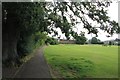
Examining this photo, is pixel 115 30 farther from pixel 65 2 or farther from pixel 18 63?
pixel 18 63

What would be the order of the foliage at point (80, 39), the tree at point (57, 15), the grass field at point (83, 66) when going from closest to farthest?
1. the tree at point (57, 15)
2. the foliage at point (80, 39)
3. the grass field at point (83, 66)

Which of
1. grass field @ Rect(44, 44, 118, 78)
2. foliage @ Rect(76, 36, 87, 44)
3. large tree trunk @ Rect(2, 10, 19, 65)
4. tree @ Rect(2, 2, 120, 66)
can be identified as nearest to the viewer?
tree @ Rect(2, 2, 120, 66)

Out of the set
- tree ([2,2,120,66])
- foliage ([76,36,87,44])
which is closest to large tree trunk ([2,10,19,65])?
tree ([2,2,120,66])

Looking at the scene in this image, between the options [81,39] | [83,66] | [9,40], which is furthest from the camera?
[83,66]

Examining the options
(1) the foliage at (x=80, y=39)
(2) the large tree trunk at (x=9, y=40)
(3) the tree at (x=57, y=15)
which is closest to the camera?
(3) the tree at (x=57, y=15)

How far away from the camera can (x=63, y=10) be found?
60.5ft

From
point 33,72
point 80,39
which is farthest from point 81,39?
point 33,72

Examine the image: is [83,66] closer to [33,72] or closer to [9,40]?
[9,40]

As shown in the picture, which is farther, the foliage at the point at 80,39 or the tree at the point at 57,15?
the foliage at the point at 80,39

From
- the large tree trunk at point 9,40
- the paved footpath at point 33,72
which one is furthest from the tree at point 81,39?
the large tree trunk at point 9,40

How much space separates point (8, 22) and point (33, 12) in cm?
799

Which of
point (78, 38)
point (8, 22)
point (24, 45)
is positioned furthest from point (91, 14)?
point (24, 45)

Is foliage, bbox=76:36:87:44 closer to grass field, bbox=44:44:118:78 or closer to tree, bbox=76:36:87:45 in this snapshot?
tree, bbox=76:36:87:45

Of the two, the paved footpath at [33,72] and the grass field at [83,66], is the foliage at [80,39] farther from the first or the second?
the paved footpath at [33,72]
